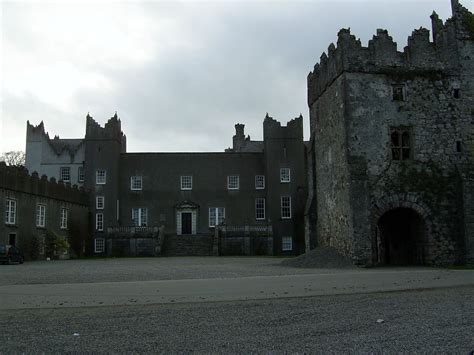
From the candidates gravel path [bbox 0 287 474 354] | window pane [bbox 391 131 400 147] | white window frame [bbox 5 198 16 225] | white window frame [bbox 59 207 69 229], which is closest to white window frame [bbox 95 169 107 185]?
white window frame [bbox 59 207 69 229]

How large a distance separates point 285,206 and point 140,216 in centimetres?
1350

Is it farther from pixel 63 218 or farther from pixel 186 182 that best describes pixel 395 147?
pixel 63 218

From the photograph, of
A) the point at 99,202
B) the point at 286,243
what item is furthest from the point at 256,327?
the point at 99,202

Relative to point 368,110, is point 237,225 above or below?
below

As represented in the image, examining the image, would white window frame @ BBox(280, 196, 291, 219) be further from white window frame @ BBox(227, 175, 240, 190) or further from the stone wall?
the stone wall

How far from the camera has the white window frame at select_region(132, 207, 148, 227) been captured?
50.2 metres

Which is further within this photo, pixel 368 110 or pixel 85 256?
pixel 85 256

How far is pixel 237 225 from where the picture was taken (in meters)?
50.0

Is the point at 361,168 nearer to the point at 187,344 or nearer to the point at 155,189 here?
the point at 187,344

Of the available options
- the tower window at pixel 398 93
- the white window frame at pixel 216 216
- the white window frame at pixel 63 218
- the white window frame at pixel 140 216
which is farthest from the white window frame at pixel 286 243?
the tower window at pixel 398 93

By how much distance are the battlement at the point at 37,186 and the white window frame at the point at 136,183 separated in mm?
4246

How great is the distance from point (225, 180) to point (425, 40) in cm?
2790

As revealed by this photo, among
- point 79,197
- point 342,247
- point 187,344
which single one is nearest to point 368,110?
point 342,247

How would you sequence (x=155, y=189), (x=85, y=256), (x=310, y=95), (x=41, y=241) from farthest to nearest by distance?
(x=155, y=189) < (x=85, y=256) < (x=41, y=241) < (x=310, y=95)
